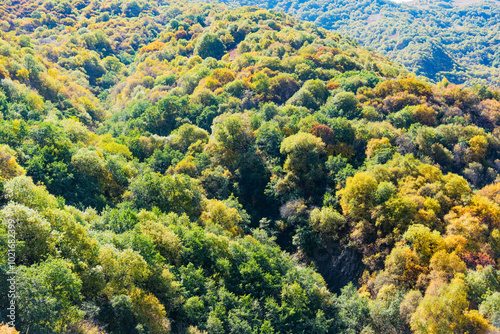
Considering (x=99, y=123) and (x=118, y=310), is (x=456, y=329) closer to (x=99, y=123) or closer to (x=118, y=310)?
(x=118, y=310)

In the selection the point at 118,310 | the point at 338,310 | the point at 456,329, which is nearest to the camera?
the point at 118,310

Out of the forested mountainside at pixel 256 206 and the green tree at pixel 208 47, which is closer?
the forested mountainside at pixel 256 206

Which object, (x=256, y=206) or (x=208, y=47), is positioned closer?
(x=256, y=206)

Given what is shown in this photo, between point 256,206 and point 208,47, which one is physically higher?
point 208,47

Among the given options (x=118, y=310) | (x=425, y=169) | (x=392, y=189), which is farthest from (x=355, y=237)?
(x=118, y=310)

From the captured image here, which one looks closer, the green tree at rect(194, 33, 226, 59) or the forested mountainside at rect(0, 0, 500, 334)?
the forested mountainside at rect(0, 0, 500, 334)

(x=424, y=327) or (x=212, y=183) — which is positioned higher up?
(x=424, y=327)

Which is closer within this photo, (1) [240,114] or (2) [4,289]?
(2) [4,289]

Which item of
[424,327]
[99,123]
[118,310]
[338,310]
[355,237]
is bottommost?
[99,123]
